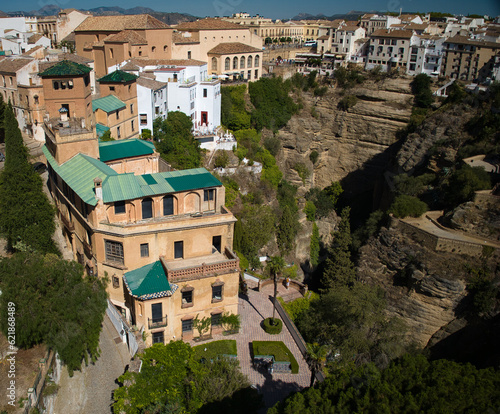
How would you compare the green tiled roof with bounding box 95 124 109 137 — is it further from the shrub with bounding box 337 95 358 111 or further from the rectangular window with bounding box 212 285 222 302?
the shrub with bounding box 337 95 358 111

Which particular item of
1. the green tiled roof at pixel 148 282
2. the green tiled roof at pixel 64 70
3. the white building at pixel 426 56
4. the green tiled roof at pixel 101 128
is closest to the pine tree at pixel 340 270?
the green tiled roof at pixel 148 282

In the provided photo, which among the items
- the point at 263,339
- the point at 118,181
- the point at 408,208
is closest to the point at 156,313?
the point at 263,339

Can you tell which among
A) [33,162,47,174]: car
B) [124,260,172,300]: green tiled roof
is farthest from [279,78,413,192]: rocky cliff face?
[124,260,172,300]: green tiled roof

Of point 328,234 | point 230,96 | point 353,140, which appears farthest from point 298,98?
point 328,234

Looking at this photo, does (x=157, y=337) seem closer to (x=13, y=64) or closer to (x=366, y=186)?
(x=13, y=64)

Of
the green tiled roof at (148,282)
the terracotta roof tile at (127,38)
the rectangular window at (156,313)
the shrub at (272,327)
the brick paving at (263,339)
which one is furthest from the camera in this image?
the terracotta roof tile at (127,38)

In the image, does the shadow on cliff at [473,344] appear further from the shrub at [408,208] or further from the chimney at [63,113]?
the chimney at [63,113]

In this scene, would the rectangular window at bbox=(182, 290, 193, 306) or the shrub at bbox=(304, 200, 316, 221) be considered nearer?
the rectangular window at bbox=(182, 290, 193, 306)
